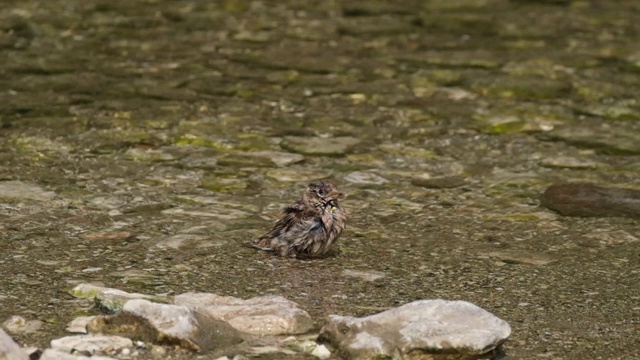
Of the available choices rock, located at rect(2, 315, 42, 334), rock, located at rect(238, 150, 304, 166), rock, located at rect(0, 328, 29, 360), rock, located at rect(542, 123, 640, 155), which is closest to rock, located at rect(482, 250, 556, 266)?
rock, located at rect(238, 150, 304, 166)

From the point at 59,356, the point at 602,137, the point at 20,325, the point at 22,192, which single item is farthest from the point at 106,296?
the point at 602,137

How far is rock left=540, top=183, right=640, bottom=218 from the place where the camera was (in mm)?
7391

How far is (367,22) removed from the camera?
12391mm

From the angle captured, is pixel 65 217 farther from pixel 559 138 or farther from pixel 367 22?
pixel 367 22

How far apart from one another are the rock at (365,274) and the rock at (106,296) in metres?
1.00

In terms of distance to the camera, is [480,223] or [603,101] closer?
[480,223]

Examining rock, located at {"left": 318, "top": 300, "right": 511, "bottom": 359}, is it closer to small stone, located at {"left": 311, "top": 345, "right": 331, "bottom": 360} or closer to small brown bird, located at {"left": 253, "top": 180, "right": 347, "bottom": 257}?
small stone, located at {"left": 311, "top": 345, "right": 331, "bottom": 360}

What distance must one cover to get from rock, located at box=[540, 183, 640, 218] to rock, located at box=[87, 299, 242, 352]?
2890mm

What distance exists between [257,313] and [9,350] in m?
1.16

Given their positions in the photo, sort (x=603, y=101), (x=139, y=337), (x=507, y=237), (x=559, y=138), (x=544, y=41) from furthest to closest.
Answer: (x=544, y=41), (x=603, y=101), (x=559, y=138), (x=507, y=237), (x=139, y=337)

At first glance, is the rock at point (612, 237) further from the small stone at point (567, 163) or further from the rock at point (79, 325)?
the rock at point (79, 325)

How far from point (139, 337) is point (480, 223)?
2.69m

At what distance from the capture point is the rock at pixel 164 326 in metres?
5.02

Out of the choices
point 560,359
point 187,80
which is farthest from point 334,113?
point 560,359
